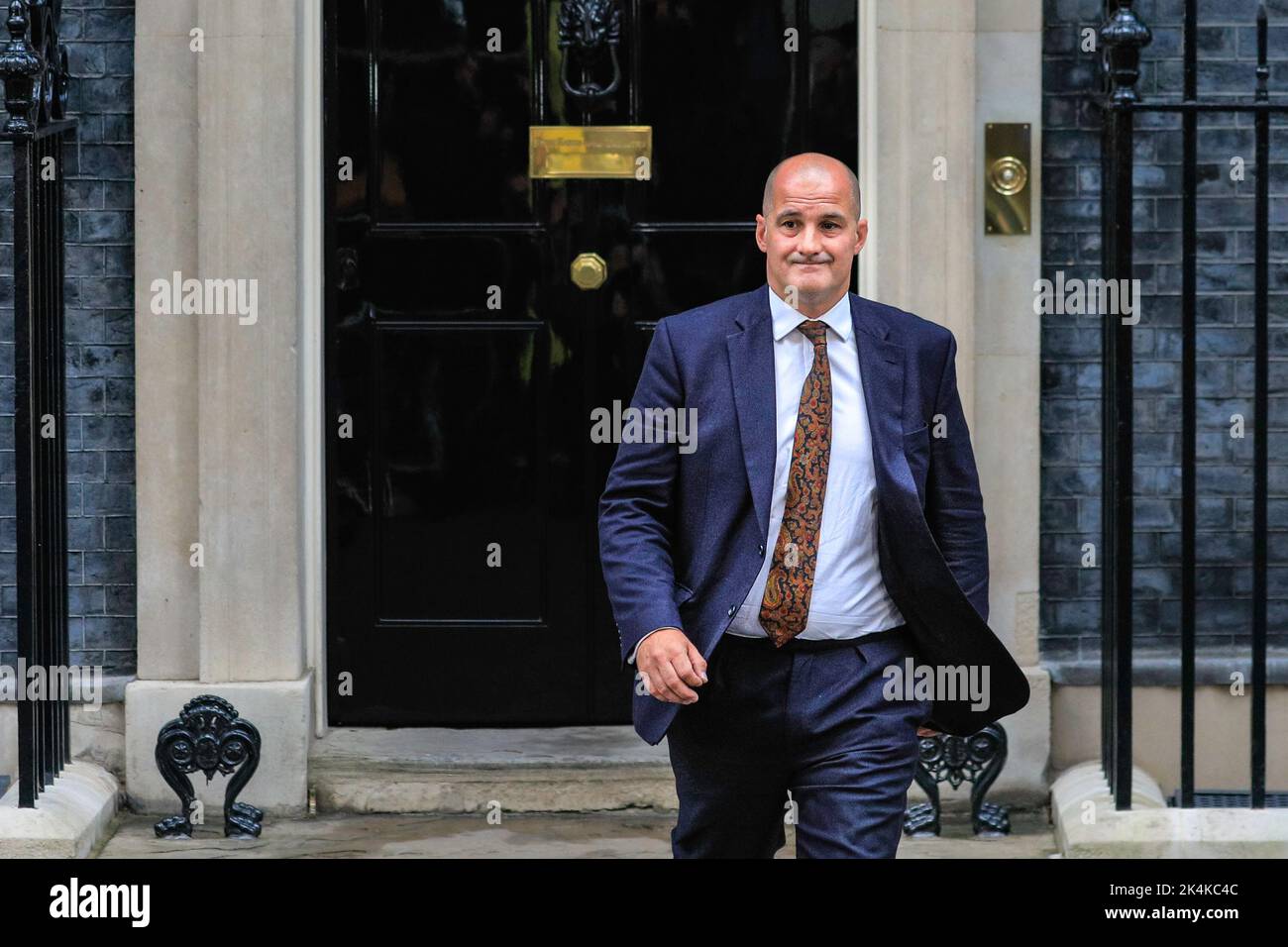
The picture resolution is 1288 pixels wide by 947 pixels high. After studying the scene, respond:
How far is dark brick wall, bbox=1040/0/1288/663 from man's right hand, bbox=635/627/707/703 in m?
3.13

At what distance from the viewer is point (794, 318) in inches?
152

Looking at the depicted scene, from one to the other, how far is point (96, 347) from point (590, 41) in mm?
1905

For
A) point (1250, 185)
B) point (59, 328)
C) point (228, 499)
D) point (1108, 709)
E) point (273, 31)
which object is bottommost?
point (1108, 709)

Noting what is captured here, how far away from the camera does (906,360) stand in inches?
153

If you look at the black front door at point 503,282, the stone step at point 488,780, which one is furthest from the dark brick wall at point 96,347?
the stone step at point 488,780

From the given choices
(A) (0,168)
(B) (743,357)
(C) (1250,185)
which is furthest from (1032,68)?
(A) (0,168)

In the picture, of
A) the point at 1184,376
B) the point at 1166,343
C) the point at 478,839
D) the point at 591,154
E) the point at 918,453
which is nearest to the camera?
the point at 918,453

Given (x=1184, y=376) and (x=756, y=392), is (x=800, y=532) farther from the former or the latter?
(x=1184, y=376)

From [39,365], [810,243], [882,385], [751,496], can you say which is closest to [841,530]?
[751,496]

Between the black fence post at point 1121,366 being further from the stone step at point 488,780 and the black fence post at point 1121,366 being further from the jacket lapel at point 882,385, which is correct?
the jacket lapel at point 882,385

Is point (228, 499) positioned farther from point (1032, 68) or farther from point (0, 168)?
point (1032, 68)

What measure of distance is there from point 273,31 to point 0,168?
1.01m

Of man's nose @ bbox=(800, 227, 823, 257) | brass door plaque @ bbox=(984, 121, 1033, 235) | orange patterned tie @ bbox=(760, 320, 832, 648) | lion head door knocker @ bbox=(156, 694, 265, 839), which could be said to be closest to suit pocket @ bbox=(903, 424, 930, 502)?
orange patterned tie @ bbox=(760, 320, 832, 648)

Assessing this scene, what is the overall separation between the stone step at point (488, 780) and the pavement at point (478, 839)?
4cm
